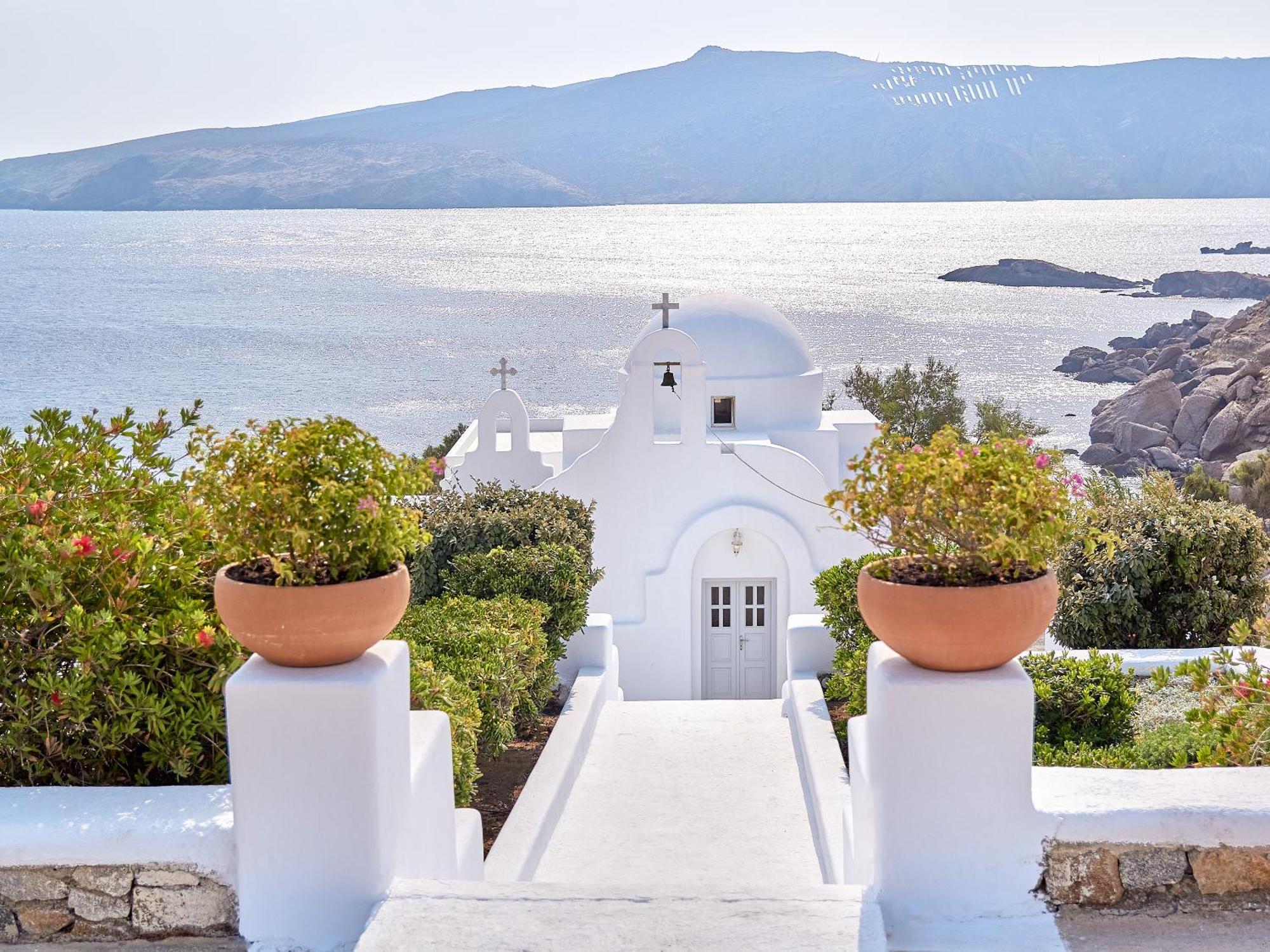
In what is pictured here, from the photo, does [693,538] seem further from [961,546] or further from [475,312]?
[475,312]

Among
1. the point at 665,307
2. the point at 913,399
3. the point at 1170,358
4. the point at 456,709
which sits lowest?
the point at 1170,358

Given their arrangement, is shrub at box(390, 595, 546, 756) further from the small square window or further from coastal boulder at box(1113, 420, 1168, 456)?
coastal boulder at box(1113, 420, 1168, 456)

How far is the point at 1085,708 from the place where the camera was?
257 inches

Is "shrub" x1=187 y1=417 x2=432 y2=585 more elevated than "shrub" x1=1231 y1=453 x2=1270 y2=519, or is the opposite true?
"shrub" x1=187 y1=417 x2=432 y2=585

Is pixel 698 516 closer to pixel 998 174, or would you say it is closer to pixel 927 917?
pixel 927 917

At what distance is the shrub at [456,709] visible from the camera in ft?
17.6

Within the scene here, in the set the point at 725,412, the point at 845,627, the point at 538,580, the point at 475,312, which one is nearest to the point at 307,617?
the point at 538,580

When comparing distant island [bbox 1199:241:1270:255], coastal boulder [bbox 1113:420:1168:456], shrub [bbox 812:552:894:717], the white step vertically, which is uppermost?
distant island [bbox 1199:241:1270:255]

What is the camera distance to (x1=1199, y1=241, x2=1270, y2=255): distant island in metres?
148

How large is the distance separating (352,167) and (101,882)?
665 feet

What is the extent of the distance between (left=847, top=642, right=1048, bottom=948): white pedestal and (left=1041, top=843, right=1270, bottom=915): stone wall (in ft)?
0.30

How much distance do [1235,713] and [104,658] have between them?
4220 mm

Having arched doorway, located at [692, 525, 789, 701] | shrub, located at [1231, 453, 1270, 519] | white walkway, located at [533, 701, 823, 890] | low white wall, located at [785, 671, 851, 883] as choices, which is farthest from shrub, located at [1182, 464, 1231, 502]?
white walkway, located at [533, 701, 823, 890]

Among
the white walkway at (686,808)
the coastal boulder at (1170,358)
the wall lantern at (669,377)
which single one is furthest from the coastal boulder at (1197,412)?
the white walkway at (686,808)
